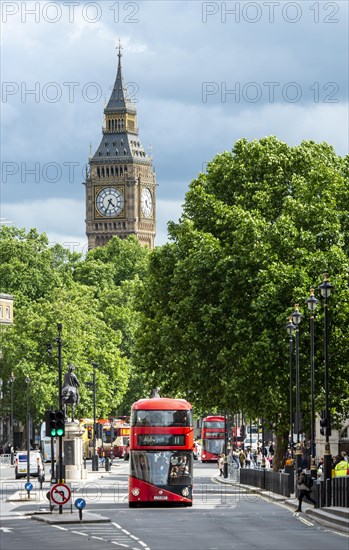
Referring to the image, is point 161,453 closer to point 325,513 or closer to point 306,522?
point 325,513

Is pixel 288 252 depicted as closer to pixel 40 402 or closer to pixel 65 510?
pixel 65 510

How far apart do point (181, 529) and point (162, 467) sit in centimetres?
1248

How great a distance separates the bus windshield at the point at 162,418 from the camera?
53.1 metres

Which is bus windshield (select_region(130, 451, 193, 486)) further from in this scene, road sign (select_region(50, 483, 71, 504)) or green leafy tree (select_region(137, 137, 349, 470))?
green leafy tree (select_region(137, 137, 349, 470))

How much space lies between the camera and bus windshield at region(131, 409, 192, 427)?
5309 centimetres

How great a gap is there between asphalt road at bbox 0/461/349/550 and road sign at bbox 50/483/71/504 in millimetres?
941

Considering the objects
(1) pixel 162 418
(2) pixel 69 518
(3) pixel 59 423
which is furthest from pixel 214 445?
(2) pixel 69 518

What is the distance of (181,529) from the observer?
40438mm

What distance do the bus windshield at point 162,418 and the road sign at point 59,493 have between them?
8128mm

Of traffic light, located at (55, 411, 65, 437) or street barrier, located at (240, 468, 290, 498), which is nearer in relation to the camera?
traffic light, located at (55, 411, 65, 437)

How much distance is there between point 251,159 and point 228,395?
495 inches

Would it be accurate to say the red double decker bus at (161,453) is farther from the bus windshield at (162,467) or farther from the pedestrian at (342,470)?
the pedestrian at (342,470)

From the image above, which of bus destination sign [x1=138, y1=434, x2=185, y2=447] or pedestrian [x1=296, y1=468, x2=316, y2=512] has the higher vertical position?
bus destination sign [x1=138, y1=434, x2=185, y2=447]

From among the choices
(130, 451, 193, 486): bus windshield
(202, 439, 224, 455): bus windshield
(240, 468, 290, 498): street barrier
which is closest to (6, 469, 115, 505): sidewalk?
(130, 451, 193, 486): bus windshield
